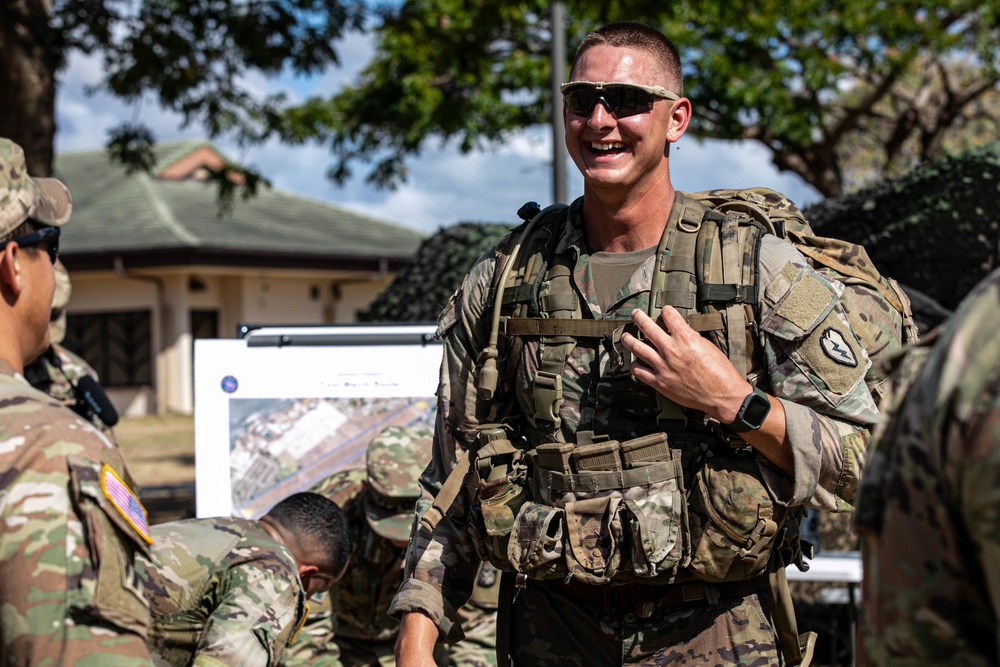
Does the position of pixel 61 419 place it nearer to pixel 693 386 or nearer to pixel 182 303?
pixel 693 386

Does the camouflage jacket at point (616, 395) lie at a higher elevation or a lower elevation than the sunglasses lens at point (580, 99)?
lower

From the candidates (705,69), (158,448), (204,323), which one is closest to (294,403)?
(705,69)

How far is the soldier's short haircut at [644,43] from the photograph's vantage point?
2.62 m

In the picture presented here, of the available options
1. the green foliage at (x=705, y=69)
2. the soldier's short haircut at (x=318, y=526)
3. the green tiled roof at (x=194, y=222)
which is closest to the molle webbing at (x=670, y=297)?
the soldier's short haircut at (x=318, y=526)

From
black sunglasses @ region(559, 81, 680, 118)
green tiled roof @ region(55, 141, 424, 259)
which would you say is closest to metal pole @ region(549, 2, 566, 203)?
black sunglasses @ region(559, 81, 680, 118)

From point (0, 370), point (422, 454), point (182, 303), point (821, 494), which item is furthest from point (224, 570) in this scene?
point (182, 303)

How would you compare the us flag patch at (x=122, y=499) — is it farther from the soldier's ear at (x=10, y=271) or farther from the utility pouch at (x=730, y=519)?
the utility pouch at (x=730, y=519)

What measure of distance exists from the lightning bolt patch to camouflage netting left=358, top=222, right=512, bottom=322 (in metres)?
4.47

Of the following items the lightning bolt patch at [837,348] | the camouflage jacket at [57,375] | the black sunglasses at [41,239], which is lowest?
the camouflage jacket at [57,375]

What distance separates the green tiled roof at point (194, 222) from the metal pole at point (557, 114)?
9.92 metres

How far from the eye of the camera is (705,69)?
1225 centimetres

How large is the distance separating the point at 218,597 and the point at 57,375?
2.06 metres

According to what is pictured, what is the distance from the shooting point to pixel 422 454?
4023 millimetres

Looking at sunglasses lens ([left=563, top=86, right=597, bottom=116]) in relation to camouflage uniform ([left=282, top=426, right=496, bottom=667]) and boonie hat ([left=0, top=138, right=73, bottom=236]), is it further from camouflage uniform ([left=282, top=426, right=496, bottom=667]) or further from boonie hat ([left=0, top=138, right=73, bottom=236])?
camouflage uniform ([left=282, top=426, right=496, bottom=667])
